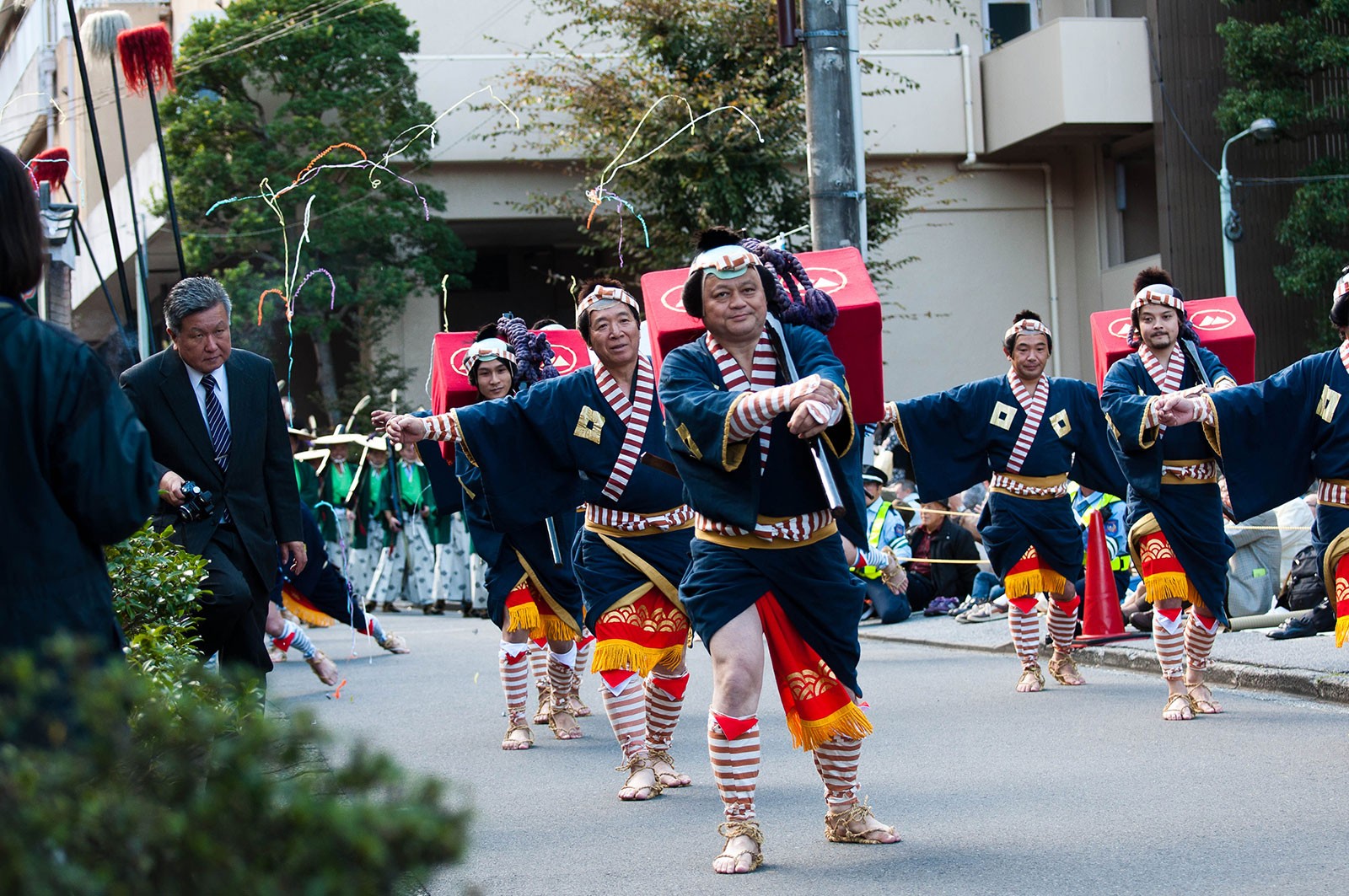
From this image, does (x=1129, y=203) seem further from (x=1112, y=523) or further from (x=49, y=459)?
(x=49, y=459)

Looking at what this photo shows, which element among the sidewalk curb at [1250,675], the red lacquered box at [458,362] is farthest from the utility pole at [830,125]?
the sidewalk curb at [1250,675]

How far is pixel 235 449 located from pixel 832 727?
2.43m

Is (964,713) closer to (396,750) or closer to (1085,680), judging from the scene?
(1085,680)

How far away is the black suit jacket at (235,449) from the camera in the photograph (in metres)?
5.75

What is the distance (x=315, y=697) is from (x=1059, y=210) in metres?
17.4

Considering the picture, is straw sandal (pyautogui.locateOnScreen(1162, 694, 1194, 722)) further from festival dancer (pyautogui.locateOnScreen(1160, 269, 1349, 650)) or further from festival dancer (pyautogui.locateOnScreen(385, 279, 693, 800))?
festival dancer (pyautogui.locateOnScreen(385, 279, 693, 800))

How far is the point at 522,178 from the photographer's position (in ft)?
75.5

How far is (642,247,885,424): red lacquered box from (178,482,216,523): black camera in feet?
5.73

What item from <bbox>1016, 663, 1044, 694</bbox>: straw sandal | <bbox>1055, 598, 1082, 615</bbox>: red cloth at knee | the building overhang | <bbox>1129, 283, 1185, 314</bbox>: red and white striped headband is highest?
the building overhang

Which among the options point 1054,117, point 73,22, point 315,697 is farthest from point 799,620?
point 1054,117

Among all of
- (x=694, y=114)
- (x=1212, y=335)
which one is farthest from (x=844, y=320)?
(x=694, y=114)

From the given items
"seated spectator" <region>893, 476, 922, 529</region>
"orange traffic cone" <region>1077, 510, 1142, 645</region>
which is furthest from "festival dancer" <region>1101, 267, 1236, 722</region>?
"seated spectator" <region>893, 476, 922, 529</region>

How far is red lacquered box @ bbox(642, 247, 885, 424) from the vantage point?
18.6 feet

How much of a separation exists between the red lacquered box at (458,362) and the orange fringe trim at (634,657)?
247cm
